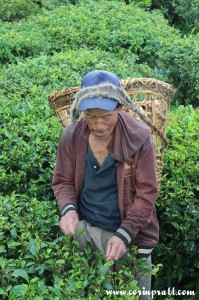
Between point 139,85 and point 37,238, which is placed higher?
point 139,85

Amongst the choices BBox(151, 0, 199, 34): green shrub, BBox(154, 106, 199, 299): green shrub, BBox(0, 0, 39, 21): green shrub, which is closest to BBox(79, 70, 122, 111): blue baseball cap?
BBox(154, 106, 199, 299): green shrub

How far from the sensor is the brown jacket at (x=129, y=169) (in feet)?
9.75

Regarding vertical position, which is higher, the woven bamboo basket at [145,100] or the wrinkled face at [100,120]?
the wrinkled face at [100,120]

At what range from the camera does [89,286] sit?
2637 mm

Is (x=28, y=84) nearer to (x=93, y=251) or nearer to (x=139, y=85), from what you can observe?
(x=139, y=85)

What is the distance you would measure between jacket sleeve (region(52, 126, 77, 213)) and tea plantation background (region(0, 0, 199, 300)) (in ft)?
0.40

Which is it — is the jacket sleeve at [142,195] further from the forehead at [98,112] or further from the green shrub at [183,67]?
the green shrub at [183,67]

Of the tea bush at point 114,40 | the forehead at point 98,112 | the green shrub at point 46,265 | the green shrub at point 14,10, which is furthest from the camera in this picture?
the green shrub at point 14,10

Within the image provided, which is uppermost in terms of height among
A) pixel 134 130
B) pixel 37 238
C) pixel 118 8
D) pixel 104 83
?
pixel 104 83

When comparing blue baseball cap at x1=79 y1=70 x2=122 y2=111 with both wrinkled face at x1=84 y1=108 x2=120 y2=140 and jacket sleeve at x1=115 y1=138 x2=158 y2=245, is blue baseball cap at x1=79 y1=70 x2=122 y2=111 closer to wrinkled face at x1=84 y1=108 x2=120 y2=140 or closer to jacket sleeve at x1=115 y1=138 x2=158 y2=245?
wrinkled face at x1=84 y1=108 x2=120 y2=140

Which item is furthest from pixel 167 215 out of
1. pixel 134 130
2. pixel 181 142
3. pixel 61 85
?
pixel 61 85

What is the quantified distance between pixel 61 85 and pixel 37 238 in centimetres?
266

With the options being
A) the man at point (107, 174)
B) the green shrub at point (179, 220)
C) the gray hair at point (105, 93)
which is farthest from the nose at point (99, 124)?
the green shrub at point (179, 220)

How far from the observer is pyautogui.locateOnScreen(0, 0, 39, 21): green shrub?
881 cm
